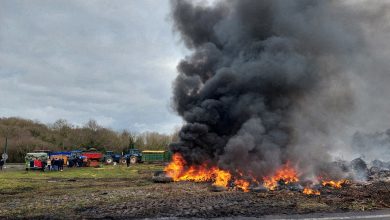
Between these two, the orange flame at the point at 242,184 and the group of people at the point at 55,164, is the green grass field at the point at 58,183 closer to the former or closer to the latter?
the orange flame at the point at 242,184

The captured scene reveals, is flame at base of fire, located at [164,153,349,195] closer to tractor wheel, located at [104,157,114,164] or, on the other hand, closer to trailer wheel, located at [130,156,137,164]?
tractor wheel, located at [104,157,114,164]

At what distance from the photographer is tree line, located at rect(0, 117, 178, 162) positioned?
2825 inches

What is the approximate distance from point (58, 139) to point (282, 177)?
69362 mm

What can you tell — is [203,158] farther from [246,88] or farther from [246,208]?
[246,208]

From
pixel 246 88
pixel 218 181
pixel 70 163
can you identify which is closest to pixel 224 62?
pixel 246 88


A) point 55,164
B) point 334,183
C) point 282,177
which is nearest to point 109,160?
point 55,164

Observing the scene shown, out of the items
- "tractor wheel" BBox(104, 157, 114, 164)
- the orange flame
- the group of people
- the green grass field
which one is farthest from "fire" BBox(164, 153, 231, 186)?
"tractor wheel" BBox(104, 157, 114, 164)

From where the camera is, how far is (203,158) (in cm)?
2856

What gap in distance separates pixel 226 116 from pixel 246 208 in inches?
590

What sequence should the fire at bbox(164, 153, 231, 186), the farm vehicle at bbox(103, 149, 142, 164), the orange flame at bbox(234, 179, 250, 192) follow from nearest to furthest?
the orange flame at bbox(234, 179, 250, 192)
the fire at bbox(164, 153, 231, 186)
the farm vehicle at bbox(103, 149, 142, 164)

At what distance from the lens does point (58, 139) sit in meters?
83.0

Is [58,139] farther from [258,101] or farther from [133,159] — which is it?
[258,101]

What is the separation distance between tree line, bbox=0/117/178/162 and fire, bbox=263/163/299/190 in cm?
4520

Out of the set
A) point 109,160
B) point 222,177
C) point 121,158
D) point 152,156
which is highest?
point 152,156
